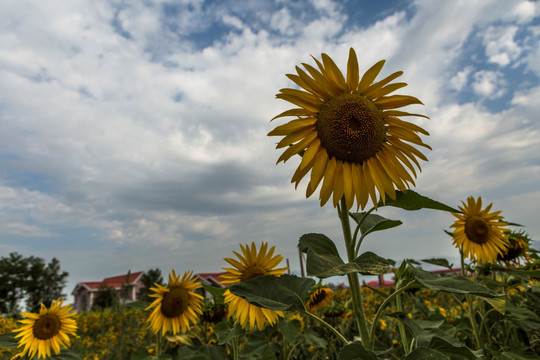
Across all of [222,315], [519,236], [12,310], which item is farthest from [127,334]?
[519,236]

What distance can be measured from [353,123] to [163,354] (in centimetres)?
239

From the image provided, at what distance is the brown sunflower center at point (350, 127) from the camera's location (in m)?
1.39

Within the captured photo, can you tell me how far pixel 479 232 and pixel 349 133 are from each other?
7.01 feet

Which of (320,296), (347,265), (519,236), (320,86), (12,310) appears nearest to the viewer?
(347,265)

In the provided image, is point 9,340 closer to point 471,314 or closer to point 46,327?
point 46,327

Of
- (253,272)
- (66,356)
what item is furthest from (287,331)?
(66,356)

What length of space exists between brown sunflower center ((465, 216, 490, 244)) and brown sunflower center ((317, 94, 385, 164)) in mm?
2009

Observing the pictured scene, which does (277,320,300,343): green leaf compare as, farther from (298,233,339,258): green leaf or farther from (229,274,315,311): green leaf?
(298,233,339,258): green leaf

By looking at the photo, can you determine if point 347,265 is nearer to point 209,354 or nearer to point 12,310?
point 209,354

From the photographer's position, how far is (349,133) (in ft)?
4.57

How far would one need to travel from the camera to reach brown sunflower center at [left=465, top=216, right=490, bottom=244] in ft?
9.58

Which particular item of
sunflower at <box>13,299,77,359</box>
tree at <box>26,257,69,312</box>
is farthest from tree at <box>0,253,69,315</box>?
sunflower at <box>13,299,77,359</box>

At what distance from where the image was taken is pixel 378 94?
4.74 ft

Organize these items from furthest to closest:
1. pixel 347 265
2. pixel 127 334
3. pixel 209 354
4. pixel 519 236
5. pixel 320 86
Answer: pixel 127 334, pixel 519 236, pixel 209 354, pixel 320 86, pixel 347 265
